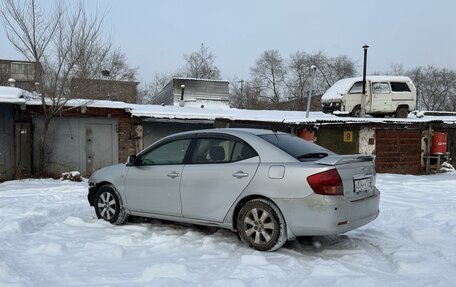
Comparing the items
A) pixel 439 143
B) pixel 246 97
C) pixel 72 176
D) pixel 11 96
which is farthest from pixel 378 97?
pixel 246 97

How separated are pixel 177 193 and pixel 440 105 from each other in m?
60.1

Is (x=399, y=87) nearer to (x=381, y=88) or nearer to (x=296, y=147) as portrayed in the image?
(x=381, y=88)

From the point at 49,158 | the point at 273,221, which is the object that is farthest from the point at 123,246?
the point at 49,158

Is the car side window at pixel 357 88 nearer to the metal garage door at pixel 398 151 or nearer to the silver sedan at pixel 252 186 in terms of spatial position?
the metal garage door at pixel 398 151

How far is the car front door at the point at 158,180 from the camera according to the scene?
5.79 metres

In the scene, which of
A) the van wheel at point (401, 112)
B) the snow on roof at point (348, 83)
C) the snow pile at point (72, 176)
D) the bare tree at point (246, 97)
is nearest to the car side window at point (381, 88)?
the snow on roof at point (348, 83)

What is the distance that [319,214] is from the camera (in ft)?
15.4

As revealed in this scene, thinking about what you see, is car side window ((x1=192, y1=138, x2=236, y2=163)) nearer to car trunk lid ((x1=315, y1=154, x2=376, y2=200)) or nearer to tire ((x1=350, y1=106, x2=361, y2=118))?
car trunk lid ((x1=315, y1=154, x2=376, y2=200))

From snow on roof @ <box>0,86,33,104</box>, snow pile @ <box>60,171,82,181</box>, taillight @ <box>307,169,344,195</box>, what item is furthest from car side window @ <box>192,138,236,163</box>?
snow on roof @ <box>0,86,33,104</box>

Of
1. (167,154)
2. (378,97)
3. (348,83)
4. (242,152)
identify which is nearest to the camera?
(242,152)

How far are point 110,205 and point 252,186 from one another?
99.5 inches

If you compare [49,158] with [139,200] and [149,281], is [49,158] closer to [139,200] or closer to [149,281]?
[139,200]

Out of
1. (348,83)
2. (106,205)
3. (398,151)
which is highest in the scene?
(348,83)

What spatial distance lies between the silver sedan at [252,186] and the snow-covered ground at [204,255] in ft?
1.03
